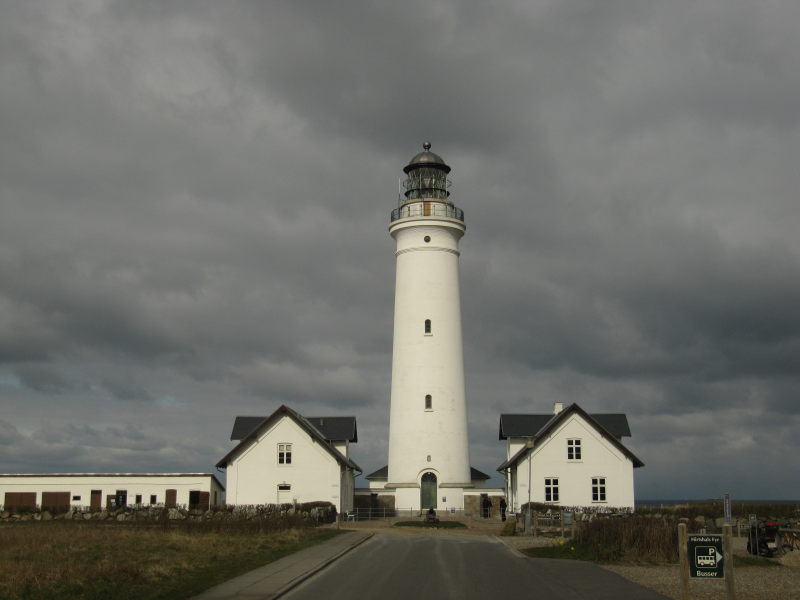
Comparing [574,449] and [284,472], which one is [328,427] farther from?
[574,449]

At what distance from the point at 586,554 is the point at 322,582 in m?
9.64

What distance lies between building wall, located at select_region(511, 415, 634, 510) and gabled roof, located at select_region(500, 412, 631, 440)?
426cm

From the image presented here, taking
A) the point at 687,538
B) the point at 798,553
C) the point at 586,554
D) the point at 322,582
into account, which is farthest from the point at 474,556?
the point at 687,538

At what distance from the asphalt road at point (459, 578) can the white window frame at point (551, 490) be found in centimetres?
1995

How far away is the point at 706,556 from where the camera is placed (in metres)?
13.6

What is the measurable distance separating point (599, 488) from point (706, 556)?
3412 centimetres

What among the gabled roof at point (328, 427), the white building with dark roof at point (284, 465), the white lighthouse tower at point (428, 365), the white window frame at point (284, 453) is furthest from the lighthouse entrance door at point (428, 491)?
the gabled roof at point (328, 427)

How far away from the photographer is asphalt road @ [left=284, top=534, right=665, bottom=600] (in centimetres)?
1670

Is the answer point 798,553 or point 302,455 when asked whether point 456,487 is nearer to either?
point 302,455

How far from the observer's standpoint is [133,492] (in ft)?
167

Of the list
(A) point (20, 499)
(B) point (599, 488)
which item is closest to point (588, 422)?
(B) point (599, 488)

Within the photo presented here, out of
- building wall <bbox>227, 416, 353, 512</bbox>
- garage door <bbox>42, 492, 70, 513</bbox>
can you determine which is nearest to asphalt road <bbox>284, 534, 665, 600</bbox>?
building wall <bbox>227, 416, 353, 512</bbox>

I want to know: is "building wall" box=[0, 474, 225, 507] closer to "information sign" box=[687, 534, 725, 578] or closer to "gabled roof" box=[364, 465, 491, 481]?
"gabled roof" box=[364, 465, 491, 481]

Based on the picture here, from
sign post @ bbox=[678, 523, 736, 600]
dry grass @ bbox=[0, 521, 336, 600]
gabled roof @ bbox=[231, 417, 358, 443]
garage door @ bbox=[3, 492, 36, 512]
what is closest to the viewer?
sign post @ bbox=[678, 523, 736, 600]
